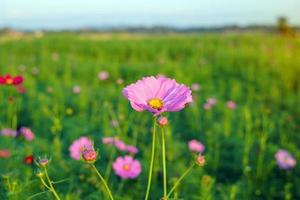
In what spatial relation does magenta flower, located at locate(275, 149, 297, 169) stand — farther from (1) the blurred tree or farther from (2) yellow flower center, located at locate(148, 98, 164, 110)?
(1) the blurred tree

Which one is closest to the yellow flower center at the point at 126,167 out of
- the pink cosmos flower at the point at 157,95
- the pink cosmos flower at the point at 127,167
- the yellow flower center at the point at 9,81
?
the pink cosmos flower at the point at 127,167

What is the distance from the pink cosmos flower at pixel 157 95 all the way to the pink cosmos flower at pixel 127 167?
109 centimetres

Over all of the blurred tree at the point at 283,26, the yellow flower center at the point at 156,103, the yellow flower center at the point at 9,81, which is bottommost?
the blurred tree at the point at 283,26

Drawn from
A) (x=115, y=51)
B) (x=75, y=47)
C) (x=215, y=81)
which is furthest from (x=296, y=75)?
(x=75, y=47)

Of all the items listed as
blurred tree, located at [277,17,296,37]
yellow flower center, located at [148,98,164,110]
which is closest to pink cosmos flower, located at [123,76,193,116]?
yellow flower center, located at [148,98,164,110]

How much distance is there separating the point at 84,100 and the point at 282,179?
5.51 feet

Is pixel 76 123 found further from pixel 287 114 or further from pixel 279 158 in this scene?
pixel 287 114

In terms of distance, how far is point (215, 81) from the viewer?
4.99 meters

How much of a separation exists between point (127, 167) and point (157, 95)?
45.4 inches

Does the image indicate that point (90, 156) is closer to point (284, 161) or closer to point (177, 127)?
point (284, 161)

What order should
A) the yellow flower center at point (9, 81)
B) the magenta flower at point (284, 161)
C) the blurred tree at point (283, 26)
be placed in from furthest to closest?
1. the blurred tree at point (283, 26)
2. the magenta flower at point (284, 161)
3. the yellow flower center at point (9, 81)

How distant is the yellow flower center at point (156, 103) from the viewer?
0.96 metres

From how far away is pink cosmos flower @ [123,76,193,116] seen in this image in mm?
938

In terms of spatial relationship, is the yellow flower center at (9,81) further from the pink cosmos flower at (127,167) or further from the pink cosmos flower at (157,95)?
the pink cosmos flower at (157,95)
